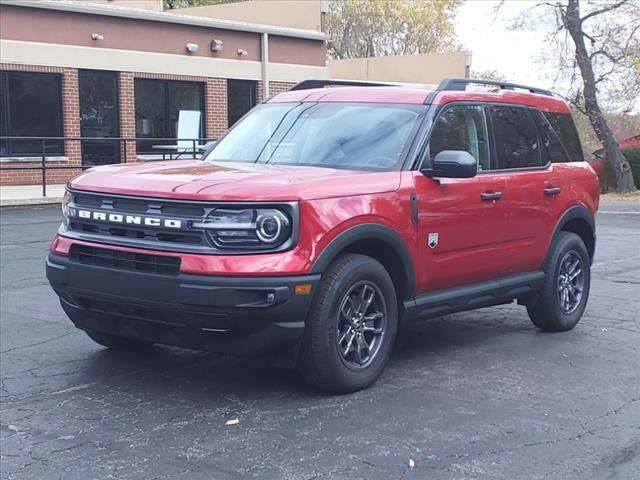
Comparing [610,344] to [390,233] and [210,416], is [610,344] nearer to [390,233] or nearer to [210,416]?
[390,233]

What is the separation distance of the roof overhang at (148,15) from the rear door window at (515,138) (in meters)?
15.5

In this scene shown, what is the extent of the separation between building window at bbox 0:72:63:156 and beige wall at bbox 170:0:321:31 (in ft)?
35.1

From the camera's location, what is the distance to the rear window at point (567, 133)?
7.77 metres

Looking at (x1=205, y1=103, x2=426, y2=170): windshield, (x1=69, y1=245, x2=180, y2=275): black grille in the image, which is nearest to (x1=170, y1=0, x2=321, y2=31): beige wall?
(x1=205, y1=103, x2=426, y2=170): windshield

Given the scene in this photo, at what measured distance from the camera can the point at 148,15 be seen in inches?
898

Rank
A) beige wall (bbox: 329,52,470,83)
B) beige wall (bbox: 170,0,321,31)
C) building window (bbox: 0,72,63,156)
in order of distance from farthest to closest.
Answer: beige wall (bbox: 329,52,470,83), beige wall (bbox: 170,0,321,31), building window (bbox: 0,72,63,156)

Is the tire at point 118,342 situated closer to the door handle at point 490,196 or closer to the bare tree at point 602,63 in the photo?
the door handle at point 490,196

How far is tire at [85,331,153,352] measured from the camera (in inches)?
249

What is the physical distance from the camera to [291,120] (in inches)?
261

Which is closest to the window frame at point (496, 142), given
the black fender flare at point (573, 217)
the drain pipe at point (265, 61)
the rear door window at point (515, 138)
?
the rear door window at point (515, 138)

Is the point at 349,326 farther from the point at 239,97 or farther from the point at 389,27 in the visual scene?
the point at 389,27

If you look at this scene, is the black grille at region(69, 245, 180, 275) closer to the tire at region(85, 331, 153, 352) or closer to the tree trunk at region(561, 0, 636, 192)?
the tire at region(85, 331, 153, 352)

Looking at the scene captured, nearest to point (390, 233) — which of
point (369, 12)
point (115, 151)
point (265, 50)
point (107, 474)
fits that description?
point (107, 474)

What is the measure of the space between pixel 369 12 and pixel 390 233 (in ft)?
152
